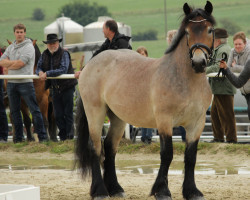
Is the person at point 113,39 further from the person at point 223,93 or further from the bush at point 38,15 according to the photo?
the bush at point 38,15

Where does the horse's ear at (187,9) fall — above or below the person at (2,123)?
above

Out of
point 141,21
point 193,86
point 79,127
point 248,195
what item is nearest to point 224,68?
point 193,86

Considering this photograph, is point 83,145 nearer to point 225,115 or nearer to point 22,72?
point 225,115

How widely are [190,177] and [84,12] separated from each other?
180ft

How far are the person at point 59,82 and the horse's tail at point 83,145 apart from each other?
341 centimetres

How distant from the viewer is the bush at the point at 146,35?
53781mm

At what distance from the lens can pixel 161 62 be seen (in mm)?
6625

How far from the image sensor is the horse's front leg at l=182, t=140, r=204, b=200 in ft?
21.5

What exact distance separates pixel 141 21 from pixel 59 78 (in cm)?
5004

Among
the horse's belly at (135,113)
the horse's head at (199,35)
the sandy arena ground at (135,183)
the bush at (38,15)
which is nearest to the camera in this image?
the horse's head at (199,35)

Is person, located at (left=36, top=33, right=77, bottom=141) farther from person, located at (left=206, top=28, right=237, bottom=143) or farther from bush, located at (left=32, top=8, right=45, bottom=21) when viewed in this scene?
bush, located at (left=32, top=8, right=45, bottom=21)

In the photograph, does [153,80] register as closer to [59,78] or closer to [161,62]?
[161,62]

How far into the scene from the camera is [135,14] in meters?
63.6

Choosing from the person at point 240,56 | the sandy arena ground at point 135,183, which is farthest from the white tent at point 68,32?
the sandy arena ground at point 135,183
